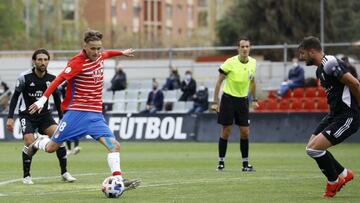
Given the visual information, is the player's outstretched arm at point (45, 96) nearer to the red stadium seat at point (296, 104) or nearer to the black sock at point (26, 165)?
the black sock at point (26, 165)

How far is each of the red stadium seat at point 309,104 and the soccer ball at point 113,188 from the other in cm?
2057

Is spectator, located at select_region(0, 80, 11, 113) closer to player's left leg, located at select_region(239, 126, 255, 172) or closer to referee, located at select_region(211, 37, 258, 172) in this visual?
referee, located at select_region(211, 37, 258, 172)

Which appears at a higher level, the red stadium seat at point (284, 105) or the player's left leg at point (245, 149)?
the player's left leg at point (245, 149)

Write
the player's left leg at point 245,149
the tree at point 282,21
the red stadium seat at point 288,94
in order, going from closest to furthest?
the player's left leg at point 245,149, the red stadium seat at point 288,94, the tree at point 282,21

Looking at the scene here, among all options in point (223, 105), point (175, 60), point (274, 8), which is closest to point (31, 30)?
point (274, 8)

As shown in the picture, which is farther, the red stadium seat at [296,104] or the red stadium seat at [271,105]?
the red stadium seat at [271,105]

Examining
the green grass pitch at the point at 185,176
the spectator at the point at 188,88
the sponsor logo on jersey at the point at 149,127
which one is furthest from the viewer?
the spectator at the point at 188,88

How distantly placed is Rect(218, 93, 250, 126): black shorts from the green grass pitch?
3.14ft

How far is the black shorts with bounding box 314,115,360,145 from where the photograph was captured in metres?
13.4

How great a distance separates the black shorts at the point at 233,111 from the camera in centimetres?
1886

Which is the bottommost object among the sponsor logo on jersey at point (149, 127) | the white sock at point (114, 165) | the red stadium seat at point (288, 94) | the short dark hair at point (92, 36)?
the sponsor logo on jersey at point (149, 127)

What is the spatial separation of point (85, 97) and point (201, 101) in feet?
70.7


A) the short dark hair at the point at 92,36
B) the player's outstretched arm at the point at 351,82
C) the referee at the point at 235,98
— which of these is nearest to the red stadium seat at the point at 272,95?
the referee at the point at 235,98

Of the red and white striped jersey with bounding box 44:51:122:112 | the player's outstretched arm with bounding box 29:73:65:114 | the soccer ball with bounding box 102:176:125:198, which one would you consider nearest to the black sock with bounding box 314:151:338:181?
the soccer ball with bounding box 102:176:125:198
